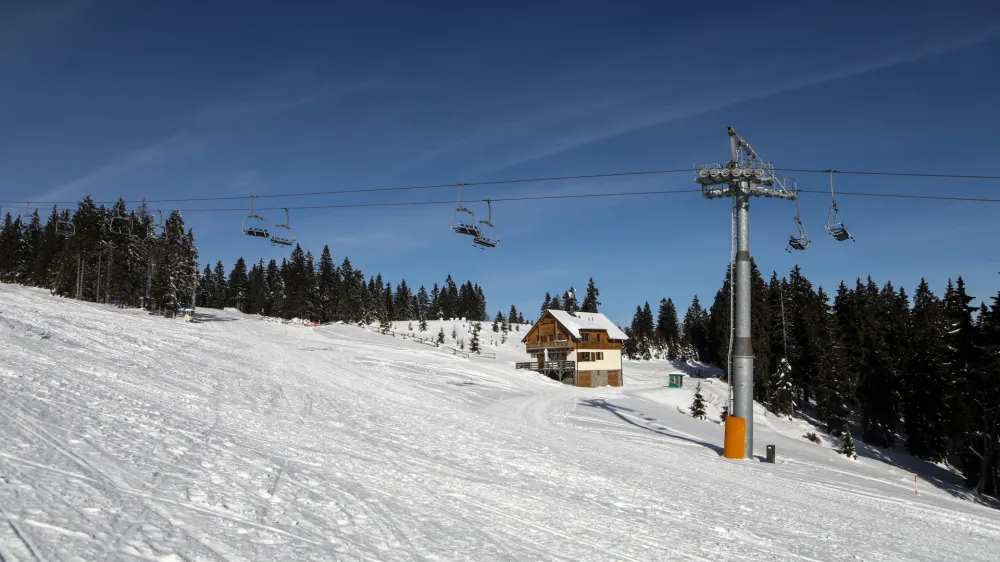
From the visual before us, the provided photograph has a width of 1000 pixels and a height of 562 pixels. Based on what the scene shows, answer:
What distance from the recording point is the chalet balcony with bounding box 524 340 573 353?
215ft

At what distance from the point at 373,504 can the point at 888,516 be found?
465 inches

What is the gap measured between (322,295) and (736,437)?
104628 millimetres

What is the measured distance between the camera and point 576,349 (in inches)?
2579

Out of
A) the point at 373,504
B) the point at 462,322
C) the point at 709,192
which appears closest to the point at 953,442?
the point at 709,192

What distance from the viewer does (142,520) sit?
677cm

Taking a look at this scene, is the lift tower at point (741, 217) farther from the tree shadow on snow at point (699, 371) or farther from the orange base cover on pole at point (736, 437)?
the tree shadow on snow at point (699, 371)

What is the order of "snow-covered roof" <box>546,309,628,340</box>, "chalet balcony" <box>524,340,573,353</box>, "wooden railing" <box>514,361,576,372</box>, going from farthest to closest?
"snow-covered roof" <box>546,309,628,340</box>, "chalet balcony" <box>524,340,573,353</box>, "wooden railing" <box>514,361,576,372</box>

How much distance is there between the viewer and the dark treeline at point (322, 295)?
370 feet

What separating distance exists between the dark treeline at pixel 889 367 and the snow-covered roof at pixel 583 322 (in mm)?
13752

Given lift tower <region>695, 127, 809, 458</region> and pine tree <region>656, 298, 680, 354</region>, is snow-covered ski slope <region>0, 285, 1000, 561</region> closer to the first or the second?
lift tower <region>695, 127, 809, 458</region>

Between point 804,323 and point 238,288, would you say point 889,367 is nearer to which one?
point 804,323

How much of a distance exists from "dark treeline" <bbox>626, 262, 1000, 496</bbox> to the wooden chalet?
556 inches

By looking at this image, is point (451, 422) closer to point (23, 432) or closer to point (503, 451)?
point (503, 451)

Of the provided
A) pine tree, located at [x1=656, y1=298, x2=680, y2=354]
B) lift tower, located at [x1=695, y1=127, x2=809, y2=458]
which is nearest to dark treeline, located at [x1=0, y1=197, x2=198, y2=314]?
lift tower, located at [x1=695, y1=127, x2=809, y2=458]
